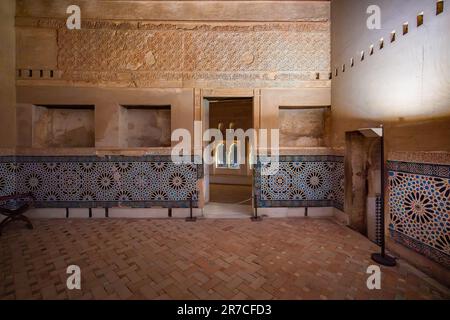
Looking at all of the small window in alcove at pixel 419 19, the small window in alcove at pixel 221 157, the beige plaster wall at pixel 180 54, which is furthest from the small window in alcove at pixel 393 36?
the small window in alcove at pixel 221 157

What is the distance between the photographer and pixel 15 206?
13.5 feet

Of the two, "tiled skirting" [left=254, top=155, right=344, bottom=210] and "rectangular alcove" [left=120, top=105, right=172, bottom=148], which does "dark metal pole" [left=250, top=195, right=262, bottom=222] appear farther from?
"rectangular alcove" [left=120, top=105, right=172, bottom=148]

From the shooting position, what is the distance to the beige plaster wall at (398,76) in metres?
2.20

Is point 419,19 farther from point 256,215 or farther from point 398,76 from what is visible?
point 256,215

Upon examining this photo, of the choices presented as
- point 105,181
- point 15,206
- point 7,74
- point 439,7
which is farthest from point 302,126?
point 15,206

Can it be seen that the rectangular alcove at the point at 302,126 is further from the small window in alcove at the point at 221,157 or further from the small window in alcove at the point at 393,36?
the small window in alcove at the point at 221,157

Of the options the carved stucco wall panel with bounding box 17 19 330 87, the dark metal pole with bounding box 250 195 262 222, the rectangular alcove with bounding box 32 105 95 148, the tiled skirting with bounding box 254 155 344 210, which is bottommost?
the dark metal pole with bounding box 250 195 262 222

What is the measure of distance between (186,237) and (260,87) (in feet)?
11.6

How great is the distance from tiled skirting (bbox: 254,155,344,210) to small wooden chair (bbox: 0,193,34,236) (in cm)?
476

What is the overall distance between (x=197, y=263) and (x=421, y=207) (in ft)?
10.1

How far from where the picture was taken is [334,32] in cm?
410

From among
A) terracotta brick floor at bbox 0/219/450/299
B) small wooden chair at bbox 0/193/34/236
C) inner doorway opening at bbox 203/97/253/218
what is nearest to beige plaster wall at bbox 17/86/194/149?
small wooden chair at bbox 0/193/34/236

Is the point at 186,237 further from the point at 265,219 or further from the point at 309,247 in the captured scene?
the point at 309,247

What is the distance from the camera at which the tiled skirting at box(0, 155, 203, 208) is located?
13.6 ft
